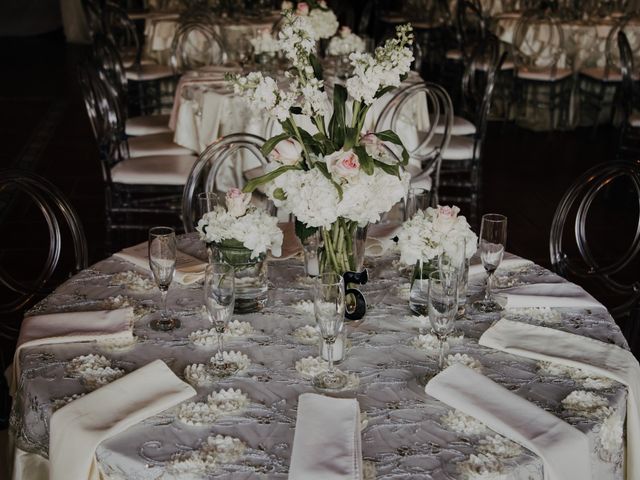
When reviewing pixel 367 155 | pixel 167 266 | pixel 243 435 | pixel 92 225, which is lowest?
pixel 92 225

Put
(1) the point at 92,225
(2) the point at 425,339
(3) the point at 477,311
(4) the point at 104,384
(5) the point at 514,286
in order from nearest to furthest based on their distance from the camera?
(4) the point at 104,384, (2) the point at 425,339, (3) the point at 477,311, (5) the point at 514,286, (1) the point at 92,225

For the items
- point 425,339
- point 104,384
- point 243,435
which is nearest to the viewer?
point 243,435

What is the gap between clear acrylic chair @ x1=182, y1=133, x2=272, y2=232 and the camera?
3039 mm

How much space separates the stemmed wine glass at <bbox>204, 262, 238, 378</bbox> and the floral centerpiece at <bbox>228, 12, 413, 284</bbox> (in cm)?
21

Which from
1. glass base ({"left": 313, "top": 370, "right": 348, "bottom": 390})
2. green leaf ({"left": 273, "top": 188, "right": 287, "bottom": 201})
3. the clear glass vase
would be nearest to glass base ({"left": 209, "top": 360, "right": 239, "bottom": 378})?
glass base ({"left": 313, "top": 370, "right": 348, "bottom": 390})

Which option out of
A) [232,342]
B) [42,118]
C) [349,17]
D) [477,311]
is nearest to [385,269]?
[477,311]

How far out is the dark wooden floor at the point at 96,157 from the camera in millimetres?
5301

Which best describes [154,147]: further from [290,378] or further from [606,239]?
[290,378]

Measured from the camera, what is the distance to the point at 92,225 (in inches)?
202

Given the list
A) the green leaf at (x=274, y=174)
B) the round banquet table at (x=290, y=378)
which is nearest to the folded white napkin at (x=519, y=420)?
the round banquet table at (x=290, y=378)

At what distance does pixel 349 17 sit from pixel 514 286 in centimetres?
787

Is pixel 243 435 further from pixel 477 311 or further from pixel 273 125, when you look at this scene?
pixel 273 125

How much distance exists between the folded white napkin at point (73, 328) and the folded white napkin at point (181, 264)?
26 cm

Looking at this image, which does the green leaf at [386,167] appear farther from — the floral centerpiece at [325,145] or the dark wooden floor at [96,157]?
the dark wooden floor at [96,157]
